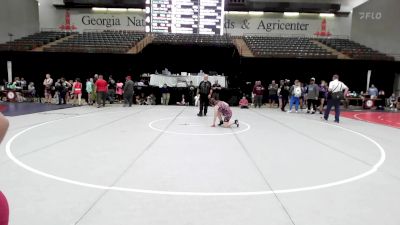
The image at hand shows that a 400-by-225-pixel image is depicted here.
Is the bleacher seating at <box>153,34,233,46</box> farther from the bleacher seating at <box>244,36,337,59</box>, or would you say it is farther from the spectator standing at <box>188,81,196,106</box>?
the spectator standing at <box>188,81,196,106</box>

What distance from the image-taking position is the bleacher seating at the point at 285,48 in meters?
22.2

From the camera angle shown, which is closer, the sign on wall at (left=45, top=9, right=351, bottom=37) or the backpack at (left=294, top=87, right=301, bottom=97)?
the backpack at (left=294, top=87, right=301, bottom=97)

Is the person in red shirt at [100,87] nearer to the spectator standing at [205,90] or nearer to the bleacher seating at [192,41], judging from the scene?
the spectator standing at [205,90]

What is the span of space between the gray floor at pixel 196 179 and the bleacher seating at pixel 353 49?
56.0 feet

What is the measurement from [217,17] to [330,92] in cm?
746

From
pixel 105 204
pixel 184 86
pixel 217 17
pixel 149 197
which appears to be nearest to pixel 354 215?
pixel 149 197

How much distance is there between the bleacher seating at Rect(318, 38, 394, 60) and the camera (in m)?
22.4

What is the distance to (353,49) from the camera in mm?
25094

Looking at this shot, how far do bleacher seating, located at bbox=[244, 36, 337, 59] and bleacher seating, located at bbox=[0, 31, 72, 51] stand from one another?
16232 millimetres

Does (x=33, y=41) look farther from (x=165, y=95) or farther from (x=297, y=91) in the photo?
(x=297, y=91)

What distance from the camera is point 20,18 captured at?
86.2 ft

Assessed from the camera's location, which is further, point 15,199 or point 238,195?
point 238,195

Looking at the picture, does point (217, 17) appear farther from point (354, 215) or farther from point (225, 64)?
point (354, 215)

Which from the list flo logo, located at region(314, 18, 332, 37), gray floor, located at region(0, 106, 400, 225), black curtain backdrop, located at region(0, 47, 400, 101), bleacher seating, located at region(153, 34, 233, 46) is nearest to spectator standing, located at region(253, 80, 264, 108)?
black curtain backdrop, located at region(0, 47, 400, 101)
